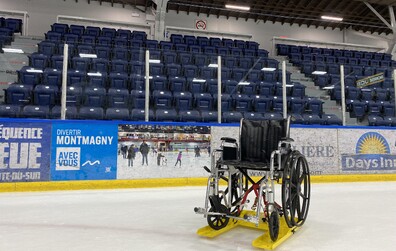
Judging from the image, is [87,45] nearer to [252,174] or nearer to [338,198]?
[252,174]

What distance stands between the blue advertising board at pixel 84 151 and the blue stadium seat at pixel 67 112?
22cm

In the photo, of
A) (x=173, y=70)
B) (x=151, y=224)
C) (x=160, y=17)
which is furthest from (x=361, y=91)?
(x=160, y=17)

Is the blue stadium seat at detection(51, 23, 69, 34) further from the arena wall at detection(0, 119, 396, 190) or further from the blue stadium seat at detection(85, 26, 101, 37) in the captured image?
the arena wall at detection(0, 119, 396, 190)

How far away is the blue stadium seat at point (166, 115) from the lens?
546 centimetres

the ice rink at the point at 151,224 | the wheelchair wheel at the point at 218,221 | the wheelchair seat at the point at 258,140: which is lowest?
the ice rink at the point at 151,224

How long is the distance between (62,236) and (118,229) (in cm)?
41

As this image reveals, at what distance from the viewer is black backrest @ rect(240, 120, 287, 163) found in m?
2.66

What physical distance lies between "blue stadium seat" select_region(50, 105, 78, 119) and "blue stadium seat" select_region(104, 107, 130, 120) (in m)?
0.56

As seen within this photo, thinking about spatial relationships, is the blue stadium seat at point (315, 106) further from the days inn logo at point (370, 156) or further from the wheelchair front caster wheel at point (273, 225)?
the wheelchair front caster wheel at point (273, 225)

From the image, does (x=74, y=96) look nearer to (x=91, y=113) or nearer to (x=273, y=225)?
(x=91, y=113)

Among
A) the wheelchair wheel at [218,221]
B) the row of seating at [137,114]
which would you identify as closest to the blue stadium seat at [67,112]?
the row of seating at [137,114]

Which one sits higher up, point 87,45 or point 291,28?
point 291,28

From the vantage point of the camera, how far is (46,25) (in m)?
11.8

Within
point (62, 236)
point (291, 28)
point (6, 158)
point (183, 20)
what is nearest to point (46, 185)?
point (6, 158)
